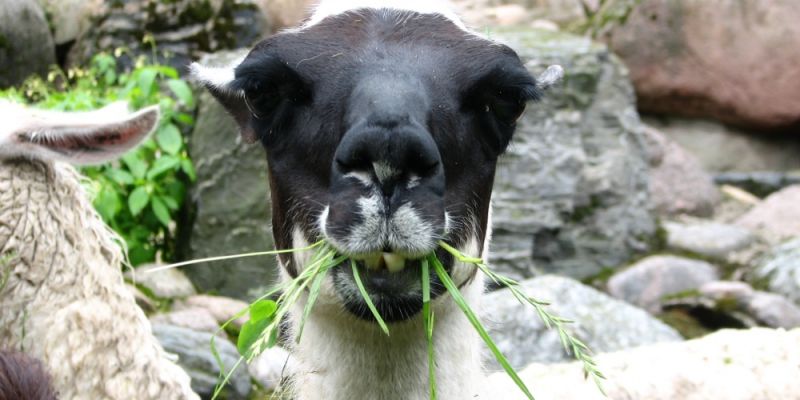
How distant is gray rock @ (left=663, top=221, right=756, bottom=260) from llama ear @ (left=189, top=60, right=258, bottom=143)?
331 inches

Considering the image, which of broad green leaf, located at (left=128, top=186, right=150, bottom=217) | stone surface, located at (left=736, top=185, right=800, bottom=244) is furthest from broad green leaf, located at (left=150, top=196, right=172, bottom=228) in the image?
stone surface, located at (left=736, top=185, right=800, bottom=244)

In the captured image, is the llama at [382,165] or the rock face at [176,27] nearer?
the llama at [382,165]

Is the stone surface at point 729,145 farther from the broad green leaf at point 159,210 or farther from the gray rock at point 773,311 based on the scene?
the broad green leaf at point 159,210

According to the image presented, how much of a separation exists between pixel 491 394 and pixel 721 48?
1368 cm

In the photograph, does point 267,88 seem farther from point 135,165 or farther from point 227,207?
point 227,207

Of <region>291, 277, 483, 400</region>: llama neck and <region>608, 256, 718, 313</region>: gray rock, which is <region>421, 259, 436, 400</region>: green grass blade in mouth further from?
<region>608, 256, 718, 313</region>: gray rock

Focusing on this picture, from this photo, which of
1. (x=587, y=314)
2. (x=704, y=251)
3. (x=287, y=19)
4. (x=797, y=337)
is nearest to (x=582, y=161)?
(x=704, y=251)

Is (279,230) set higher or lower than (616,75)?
higher

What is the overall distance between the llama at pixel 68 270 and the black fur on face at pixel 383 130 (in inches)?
38.3

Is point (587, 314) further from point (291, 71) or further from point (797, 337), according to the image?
point (291, 71)

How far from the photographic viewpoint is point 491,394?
3980 mm

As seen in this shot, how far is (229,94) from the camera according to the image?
160 inches

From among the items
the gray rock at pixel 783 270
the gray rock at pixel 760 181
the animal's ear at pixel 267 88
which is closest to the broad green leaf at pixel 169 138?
the animal's ear at pixel 267 88

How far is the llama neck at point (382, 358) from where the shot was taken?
11.9 feet
